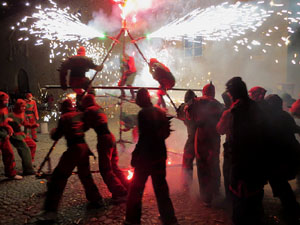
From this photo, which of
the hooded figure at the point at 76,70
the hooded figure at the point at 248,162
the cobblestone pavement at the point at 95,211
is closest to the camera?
the hooded figure at the point at 248,162

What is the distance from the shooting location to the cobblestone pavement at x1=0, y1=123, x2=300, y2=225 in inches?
144

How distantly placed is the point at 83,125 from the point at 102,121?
1.08 feet

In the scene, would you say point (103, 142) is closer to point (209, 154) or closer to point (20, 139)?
point (209, 154)

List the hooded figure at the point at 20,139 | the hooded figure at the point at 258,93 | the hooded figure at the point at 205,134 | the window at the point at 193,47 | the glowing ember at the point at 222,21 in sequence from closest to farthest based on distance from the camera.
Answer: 1. the hooded figure at the point at 205,134
2. the hooded figure at the point at 258,93
3. the hooded figure at the point at 20,139
4. the glowing ember at the point at 222,21
5. the window at the point at 193,47

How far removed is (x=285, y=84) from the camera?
10930mm

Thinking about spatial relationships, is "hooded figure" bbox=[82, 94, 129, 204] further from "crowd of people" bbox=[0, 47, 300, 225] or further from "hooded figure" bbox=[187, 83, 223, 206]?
"hooded figure" bbox=[187, 83, 223, 206]

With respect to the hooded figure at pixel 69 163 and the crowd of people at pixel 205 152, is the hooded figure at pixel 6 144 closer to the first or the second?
the crowd of people at pixel 205 152

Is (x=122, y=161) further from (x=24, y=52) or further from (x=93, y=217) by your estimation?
(x=24, y=52)

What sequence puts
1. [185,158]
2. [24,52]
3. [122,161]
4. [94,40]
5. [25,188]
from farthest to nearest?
1. [94,40]
2. [24,52]
3. [122,161]
4. [185,158]
5. [25,188]

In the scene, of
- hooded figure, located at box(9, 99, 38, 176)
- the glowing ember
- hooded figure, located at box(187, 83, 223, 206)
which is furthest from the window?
hooded figure, located at box(9, 99, 38, 176)

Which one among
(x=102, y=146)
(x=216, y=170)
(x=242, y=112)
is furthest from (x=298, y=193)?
(x=102, y=146)

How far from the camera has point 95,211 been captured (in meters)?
3.93

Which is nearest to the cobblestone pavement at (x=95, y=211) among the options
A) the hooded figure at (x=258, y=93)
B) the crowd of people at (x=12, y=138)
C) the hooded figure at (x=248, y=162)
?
the crowd of people at (x=12, y=138)

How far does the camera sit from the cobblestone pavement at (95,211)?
3.66 metres
